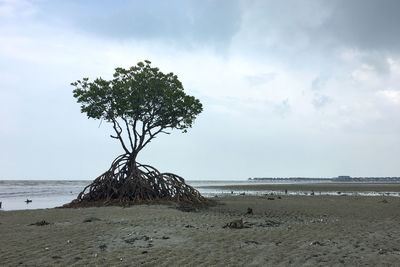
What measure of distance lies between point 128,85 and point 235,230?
50.9 ft

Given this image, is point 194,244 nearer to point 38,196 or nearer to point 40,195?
point 38,196

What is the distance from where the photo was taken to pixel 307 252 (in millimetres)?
7738

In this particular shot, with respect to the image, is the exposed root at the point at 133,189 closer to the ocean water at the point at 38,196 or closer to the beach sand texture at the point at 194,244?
the ocean water at the point at 38,196

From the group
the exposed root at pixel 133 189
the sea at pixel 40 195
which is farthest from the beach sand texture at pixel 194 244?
the sea at pixel 40 195

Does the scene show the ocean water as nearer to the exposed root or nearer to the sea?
the sea

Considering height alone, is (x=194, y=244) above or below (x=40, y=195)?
above

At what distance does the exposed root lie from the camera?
21.5 meters

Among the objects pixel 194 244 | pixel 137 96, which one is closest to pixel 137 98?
pixel 137 96

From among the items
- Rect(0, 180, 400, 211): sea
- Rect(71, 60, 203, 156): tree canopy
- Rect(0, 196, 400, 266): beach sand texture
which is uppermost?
Rect(71, 60, 203, 156): tree canopy

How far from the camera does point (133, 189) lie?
71.6 ft

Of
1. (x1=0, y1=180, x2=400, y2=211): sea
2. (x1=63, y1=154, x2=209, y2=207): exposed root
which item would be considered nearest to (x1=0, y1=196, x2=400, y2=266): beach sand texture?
(x1=63, y1=154, x2=209, y2=207): exposed root

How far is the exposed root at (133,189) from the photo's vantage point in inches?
846

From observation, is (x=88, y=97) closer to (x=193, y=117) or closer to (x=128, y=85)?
(x=128, y=85)

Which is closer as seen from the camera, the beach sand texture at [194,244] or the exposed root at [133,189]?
the beach sand texture at [194,244]
